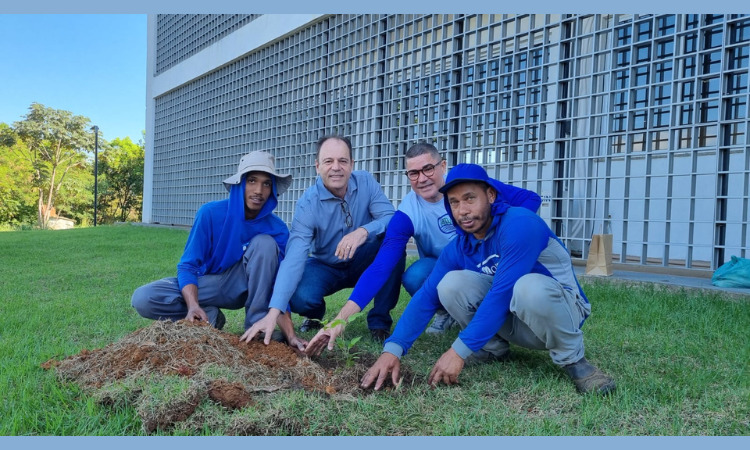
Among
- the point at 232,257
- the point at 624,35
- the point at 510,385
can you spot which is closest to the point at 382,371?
the point at 510,385

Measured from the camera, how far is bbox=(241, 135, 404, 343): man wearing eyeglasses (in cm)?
342

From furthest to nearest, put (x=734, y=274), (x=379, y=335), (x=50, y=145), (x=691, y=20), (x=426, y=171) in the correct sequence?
(x=50, y=145)
(x=691, y=20)
(x=734, y=274)
(x=379, y=335)
(x=426, y=171)

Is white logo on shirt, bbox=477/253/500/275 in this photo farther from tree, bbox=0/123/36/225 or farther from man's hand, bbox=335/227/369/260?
tree, bbox=0/123/36/225

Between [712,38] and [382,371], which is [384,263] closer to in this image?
[382,371]

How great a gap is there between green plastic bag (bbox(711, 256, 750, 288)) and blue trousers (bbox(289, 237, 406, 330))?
9.77 feet

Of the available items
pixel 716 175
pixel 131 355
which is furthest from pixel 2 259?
pixel 716 175

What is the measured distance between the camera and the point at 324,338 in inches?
109

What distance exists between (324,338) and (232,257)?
3.41 ft

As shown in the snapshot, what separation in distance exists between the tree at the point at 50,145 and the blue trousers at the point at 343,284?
34.5 metres

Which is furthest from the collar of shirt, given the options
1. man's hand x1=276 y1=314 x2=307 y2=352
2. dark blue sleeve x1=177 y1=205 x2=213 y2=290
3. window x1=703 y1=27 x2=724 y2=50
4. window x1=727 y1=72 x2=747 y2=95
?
window x1=703 y1=27 x2=724 y2=50

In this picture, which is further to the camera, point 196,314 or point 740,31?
point 740,31

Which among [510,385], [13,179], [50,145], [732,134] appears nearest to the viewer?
[510,385]

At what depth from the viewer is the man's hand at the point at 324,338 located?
2.70 meters

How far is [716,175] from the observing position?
5102 mm
